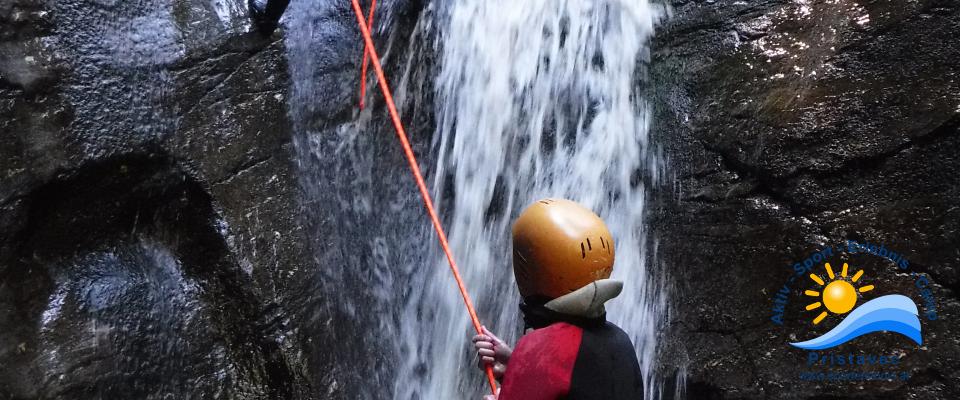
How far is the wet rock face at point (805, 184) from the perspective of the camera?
2797 mm

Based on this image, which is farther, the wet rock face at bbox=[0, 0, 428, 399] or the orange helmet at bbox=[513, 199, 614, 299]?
the wet rock face at bbox=[0, 0, 428, 399]

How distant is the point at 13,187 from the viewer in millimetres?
2596

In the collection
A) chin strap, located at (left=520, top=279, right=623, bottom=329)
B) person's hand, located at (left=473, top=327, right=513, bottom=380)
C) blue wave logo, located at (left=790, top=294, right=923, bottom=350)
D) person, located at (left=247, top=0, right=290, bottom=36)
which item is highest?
person, located at (left=247, top=0, right=290, bottom=36)

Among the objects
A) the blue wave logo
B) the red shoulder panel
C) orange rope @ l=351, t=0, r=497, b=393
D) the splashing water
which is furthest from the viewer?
the splashing water

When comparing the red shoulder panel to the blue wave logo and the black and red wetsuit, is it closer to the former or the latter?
the black and red wetsuit

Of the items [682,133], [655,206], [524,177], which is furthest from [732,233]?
[524,177]

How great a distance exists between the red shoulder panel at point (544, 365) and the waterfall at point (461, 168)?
1.57 m

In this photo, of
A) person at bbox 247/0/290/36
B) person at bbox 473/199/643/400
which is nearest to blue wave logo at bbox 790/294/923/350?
person at bbox 473/199/643/400

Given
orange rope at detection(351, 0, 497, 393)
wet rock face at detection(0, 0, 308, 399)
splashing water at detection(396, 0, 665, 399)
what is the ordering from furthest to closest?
splashing water at detection(396, 0, 665, 399)
wet rock face at detection(0, 0, 308, 399)
orange rope at detection(351, 0, 497, 393)

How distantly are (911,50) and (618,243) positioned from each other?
5.78 ft

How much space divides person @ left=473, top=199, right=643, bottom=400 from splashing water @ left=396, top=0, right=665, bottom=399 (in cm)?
164

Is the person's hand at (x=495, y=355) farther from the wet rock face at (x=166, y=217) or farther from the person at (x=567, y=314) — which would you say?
the wet rock face at (x=166, y=217)

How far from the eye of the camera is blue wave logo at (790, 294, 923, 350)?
2.75 m

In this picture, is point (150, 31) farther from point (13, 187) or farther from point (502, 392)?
point (502, 392)
